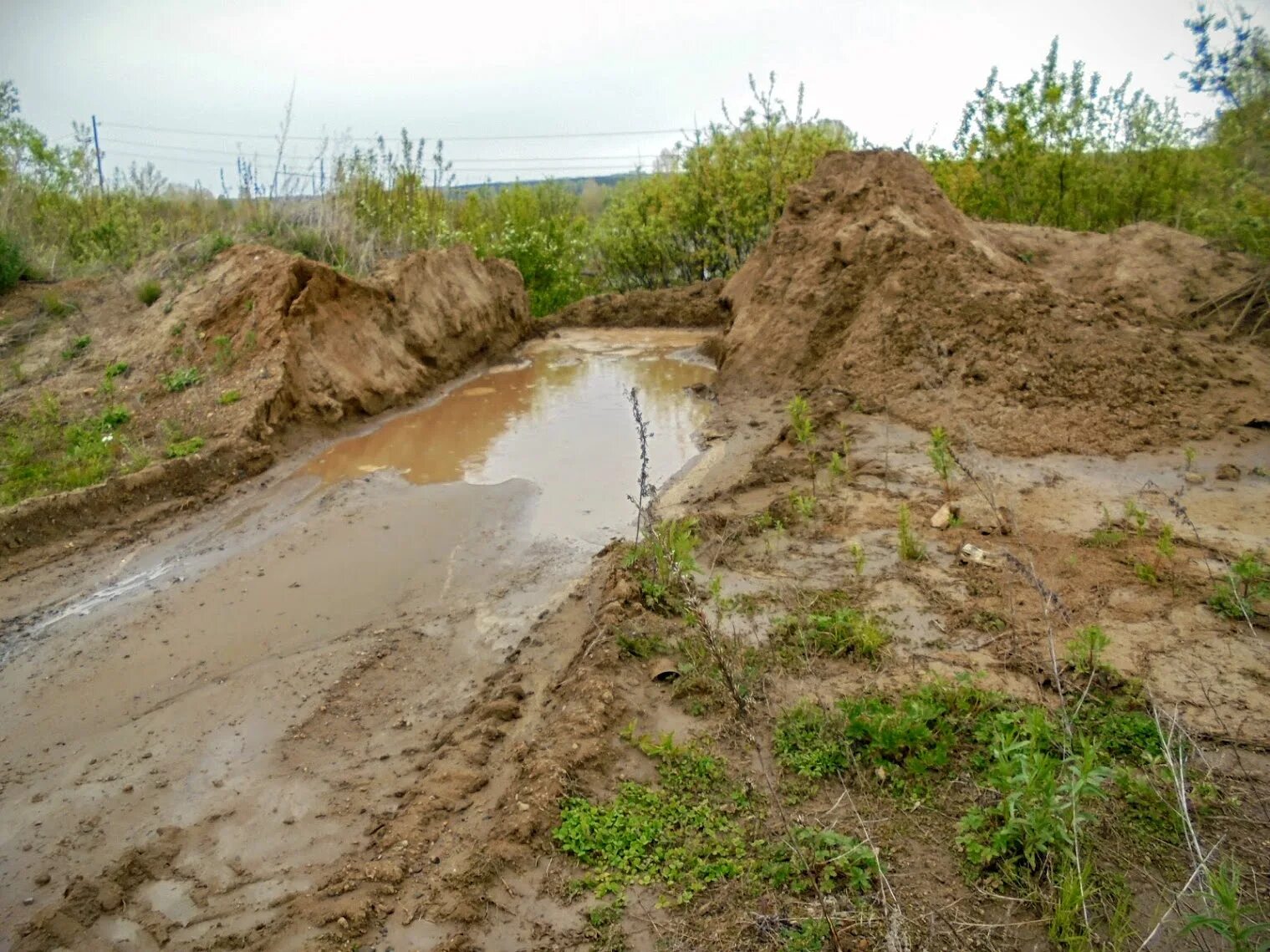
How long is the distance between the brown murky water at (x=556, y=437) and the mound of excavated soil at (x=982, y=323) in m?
1.53

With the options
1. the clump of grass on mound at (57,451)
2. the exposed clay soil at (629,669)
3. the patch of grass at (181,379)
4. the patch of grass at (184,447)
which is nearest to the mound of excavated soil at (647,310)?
the exposed clay soil at (629,669)

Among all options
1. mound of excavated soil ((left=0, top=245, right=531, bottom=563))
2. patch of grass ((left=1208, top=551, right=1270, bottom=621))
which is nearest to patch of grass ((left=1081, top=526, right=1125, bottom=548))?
patch of grass ((left=1208, top=551, right=1270, bottom=621))

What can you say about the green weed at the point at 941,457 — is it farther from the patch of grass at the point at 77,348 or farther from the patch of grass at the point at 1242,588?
the patch of grass at the point at 77,348

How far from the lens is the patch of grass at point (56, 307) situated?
38.9 ft

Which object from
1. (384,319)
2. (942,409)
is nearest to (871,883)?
(942,409)

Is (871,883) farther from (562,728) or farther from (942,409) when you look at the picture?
(942,409)

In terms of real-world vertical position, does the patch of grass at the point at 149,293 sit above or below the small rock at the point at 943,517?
above

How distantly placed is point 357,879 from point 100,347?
32.6 ft

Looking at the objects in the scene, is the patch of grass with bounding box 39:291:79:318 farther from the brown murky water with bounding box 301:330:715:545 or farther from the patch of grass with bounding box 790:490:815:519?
the patch of grass with bounding box 790:490:815:519

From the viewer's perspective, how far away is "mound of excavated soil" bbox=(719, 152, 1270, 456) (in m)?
8.70

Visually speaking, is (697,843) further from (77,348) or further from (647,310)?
(647,310)

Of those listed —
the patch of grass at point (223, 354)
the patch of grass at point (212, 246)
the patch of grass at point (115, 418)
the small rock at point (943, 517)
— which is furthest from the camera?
the patch of grass at point (212, 246)

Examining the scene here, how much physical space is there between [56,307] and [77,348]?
54.9 inches

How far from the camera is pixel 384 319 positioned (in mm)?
12641
